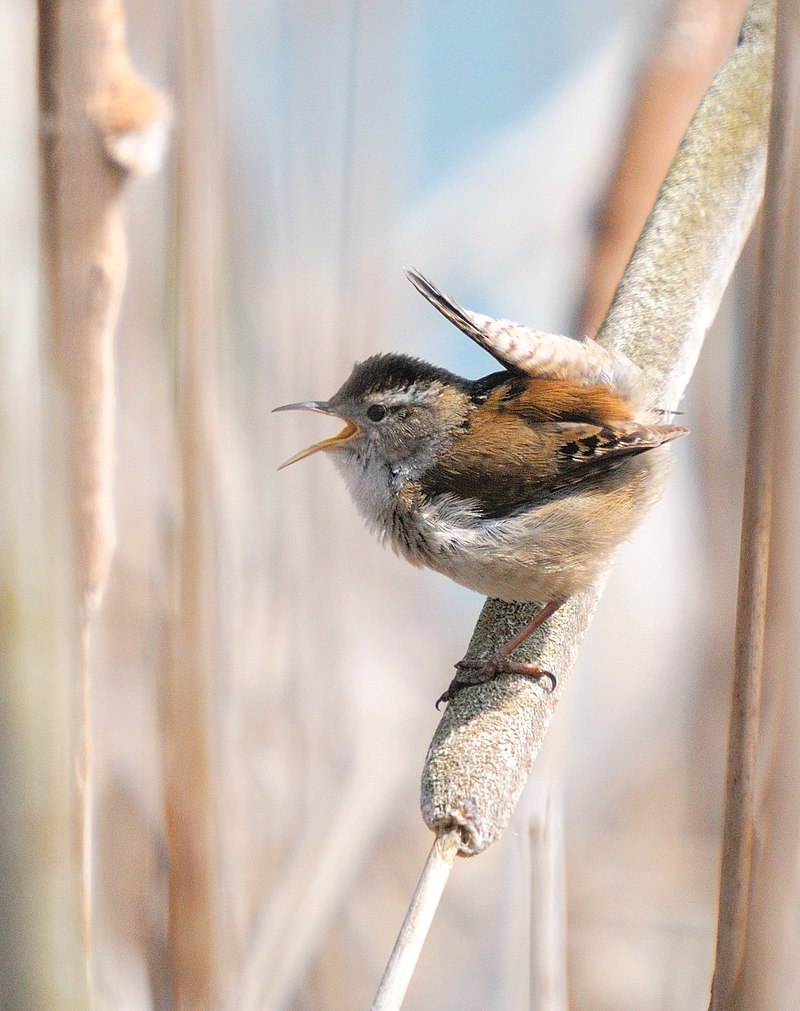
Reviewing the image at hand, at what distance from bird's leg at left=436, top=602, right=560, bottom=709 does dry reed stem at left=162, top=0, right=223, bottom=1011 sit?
41 centimetres

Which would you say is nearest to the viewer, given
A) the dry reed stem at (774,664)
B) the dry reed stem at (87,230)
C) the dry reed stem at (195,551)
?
the dry reed stem at (774,664)

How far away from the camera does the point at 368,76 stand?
1.63 metres

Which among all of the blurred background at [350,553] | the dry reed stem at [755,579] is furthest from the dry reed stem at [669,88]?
the dry reed stem at [755,579]

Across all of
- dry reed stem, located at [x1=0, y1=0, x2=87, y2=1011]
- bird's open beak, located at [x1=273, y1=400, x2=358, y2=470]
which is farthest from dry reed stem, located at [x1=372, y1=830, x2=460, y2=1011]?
bird's open beak, located at [x1=273, y1=400, x2=358, y2=470]

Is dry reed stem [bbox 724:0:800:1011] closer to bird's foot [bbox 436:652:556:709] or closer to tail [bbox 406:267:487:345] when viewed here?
bird's foot [bbox 436:652:556:709]

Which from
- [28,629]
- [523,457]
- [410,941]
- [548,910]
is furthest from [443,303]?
[548,910]

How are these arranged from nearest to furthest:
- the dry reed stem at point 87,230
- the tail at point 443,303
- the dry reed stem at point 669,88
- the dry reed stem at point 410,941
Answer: the dry reed stem at point 410,941 < the dry reed stem at point 87,230 < the tail at point 443,303 < the dry reed stem at point 669,88

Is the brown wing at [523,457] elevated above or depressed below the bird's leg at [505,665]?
above

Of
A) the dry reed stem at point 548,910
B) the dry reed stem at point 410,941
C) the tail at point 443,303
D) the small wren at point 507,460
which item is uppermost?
the tail at point 443,303

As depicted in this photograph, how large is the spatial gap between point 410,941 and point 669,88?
158 cm

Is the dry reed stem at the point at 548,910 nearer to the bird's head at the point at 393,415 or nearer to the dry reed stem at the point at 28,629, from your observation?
the bird's head at the point at 393,415

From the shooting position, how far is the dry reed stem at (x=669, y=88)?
1.73 m

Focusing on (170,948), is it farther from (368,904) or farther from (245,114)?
(245,114)

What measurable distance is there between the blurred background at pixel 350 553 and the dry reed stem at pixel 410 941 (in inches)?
22.7
